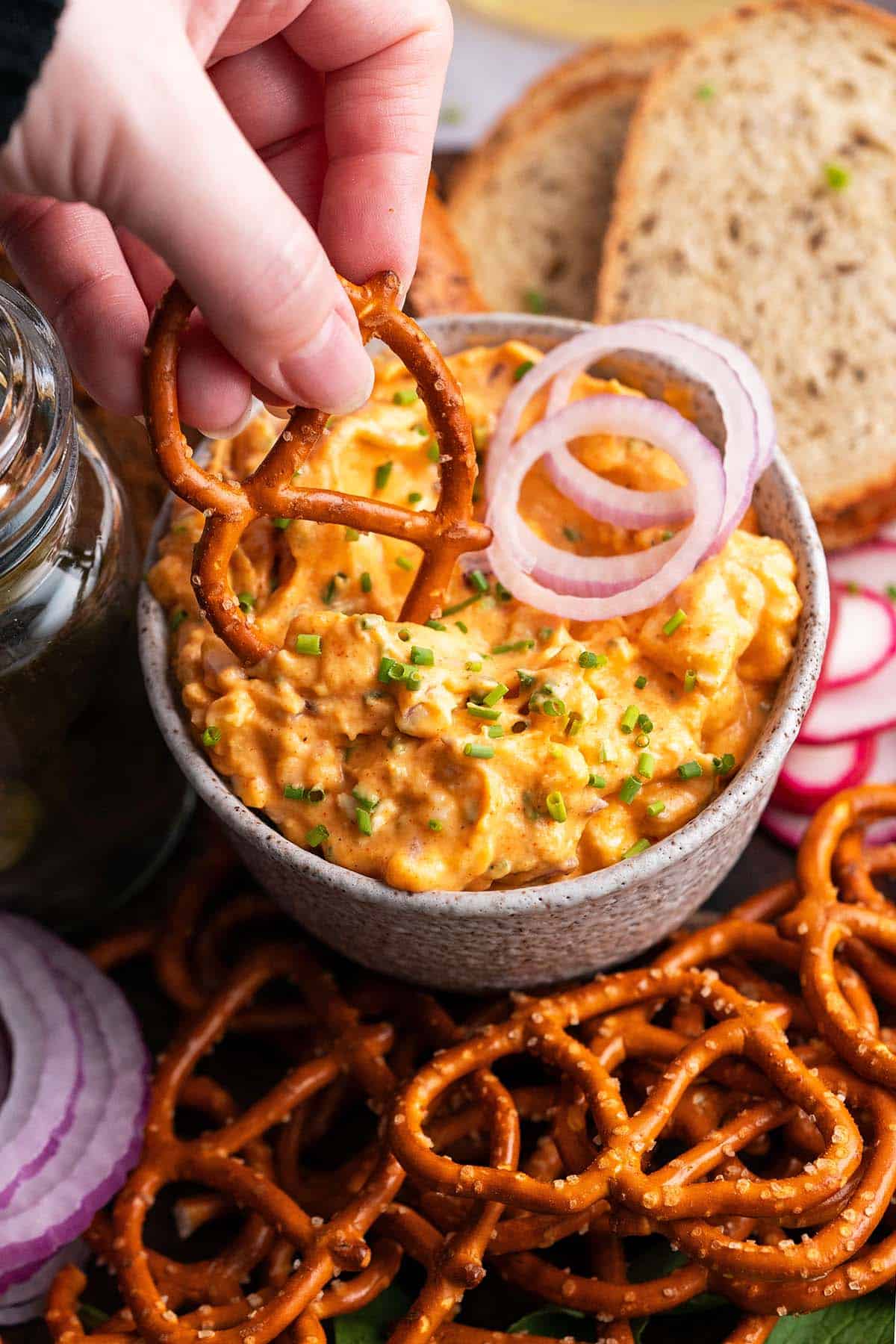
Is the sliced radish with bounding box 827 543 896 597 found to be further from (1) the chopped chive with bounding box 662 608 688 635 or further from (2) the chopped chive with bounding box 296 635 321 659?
(2) the chopped chive with bounding box 296 635 321 659

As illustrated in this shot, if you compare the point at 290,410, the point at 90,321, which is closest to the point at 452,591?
the point at 290,410

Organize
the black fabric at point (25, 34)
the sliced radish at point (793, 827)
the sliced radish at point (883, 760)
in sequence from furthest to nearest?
the sliced radish at point (883, 760)
the sliced radish at point (793, 827)
the black fabric at point (25, 34)

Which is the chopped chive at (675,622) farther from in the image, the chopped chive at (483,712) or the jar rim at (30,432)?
the jar rim at (30,432)

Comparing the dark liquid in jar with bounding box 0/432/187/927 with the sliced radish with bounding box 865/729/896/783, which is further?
the sliced radish with bounding box 865/729/896/783

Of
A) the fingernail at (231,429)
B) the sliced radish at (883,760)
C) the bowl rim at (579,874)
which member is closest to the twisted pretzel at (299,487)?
the fingernail at (231,429)

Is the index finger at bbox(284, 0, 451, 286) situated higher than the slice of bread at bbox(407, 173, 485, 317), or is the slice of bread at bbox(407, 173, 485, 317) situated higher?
the index finger at bbox(284, 0, 451, 286)

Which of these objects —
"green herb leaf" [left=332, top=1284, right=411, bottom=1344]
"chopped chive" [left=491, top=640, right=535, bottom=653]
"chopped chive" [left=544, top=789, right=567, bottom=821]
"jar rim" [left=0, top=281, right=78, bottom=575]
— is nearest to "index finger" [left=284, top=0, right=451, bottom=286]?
"jar rim" [left=0, top=281, right=78, bottom=575]
